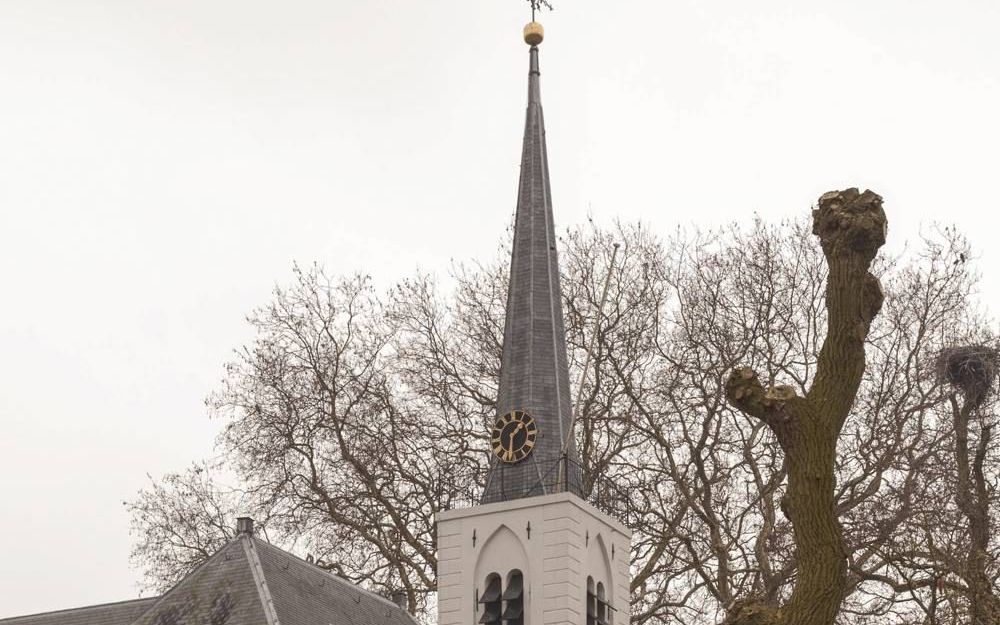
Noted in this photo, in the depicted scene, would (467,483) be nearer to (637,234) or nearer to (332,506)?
(332,506)

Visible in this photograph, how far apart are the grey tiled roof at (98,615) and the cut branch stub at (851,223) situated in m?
18.1

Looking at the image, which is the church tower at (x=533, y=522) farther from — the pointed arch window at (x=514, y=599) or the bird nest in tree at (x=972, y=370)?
the bird nest in tree at (x=972, y=370)

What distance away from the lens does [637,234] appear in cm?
3497

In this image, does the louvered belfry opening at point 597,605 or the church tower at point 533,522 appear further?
the louvered belfry opening at point 597,605

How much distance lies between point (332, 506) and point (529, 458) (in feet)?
21.2

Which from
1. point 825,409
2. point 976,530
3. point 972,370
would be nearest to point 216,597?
point 972,370

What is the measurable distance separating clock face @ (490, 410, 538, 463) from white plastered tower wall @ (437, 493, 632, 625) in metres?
1.20

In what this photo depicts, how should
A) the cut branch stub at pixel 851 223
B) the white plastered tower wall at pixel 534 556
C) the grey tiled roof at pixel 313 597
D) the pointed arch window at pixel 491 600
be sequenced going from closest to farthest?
the cut branch stub at pixel 851 223 → the grey tiled roof at pixel 313 597 → the white plastered tower wall at pixel 534 556 → the pointed arch window at pixel 491 600

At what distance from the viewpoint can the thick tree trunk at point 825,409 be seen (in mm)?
11156

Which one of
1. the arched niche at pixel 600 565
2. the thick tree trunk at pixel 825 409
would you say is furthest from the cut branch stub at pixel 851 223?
the arched niche at pixel 600 565

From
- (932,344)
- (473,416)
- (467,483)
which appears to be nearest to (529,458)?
(467,483)

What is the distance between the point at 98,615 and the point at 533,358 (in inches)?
348

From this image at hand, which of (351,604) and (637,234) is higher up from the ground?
(637,234)

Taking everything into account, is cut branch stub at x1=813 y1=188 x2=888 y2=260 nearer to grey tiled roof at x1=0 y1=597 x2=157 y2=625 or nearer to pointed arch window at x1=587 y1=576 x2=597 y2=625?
pointed arch window at x1=587 y1=576 x2=597 y2=625
